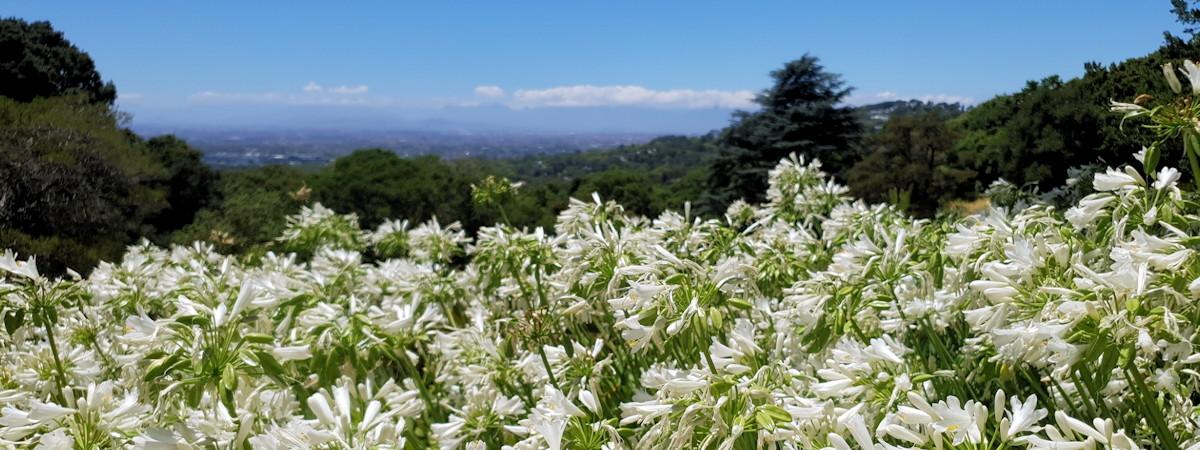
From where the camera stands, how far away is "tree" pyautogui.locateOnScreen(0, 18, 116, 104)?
16453 millimetres

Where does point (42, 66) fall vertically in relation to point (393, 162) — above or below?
above

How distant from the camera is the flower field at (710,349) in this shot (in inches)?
65.3

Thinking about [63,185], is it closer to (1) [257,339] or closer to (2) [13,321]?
(2) [13,321]

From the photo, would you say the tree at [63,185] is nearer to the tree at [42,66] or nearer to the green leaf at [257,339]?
the tree at [42,66]

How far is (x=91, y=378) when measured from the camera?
311 cm

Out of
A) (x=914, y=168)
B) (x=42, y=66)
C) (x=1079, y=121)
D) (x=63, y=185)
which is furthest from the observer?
(x=914, y=168)

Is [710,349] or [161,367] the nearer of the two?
[161,367]

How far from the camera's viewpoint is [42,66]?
17.1m

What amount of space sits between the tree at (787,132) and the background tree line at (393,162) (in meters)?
0.07

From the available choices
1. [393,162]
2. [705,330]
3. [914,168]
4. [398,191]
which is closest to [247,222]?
[398,191]

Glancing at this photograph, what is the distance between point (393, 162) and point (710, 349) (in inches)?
1201

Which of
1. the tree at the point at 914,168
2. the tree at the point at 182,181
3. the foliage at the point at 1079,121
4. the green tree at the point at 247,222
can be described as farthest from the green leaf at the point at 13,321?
the tree at the point at 914,168

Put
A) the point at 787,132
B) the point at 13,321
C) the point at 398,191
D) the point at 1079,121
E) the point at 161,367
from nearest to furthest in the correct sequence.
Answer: the point at 161,367 < the point at 13,321 < the point at 1079,121 < the point at 398,191 < the point at 787,132

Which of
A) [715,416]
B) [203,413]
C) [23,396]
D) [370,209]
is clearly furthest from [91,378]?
[370,209]
